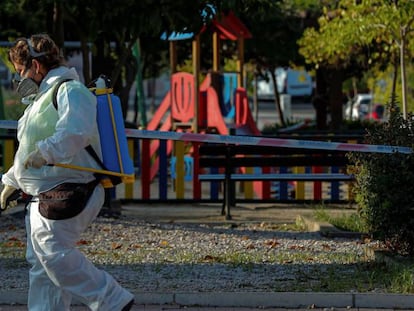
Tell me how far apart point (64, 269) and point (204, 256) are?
3.73m

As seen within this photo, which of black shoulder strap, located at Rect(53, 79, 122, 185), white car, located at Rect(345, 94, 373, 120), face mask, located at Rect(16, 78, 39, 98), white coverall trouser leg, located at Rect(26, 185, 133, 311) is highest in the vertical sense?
face mask, located at Rect(16, 78, 39, 98)

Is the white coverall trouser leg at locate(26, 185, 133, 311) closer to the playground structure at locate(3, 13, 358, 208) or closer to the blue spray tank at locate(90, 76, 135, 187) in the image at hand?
the blue spray tank at locate(90, 76, 135, 187)

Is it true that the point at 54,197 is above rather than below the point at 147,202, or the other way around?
above

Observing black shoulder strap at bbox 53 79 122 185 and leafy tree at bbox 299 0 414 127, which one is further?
leafy tree at bbox 299 0 414 127

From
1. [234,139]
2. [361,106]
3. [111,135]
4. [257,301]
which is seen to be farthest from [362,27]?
[361,106]

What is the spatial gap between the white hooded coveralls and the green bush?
136 inches

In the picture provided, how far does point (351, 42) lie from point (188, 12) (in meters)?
6.23

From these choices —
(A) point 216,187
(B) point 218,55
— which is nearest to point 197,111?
(B) point 218,55

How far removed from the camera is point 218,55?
71.1 ft

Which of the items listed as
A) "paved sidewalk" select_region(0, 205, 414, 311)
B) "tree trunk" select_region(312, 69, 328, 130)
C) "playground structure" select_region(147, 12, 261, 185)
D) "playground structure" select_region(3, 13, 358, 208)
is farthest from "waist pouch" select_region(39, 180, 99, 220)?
"tree trunk" select_region(312, 69, 328, 130)

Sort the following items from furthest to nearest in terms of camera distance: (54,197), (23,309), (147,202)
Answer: (147,202)
(23,309)
(54,197)

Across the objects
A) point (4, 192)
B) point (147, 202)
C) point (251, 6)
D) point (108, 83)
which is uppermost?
point (251, 6)

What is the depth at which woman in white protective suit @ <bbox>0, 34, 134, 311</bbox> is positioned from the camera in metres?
5.77

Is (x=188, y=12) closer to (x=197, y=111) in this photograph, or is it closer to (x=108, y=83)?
(x=108, y=83)
